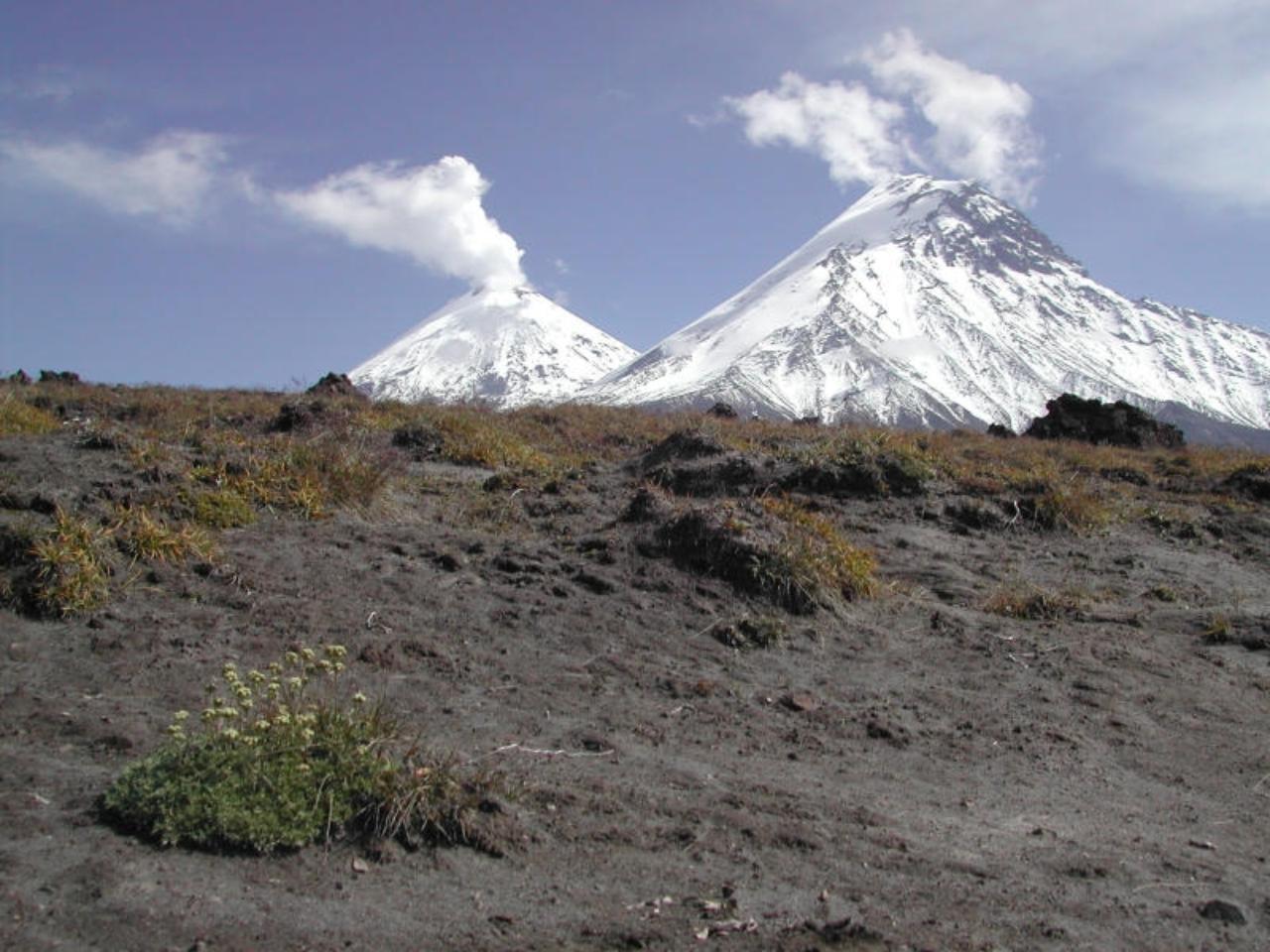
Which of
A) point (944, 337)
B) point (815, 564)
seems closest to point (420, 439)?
point (815, 564)

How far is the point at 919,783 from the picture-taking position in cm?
563

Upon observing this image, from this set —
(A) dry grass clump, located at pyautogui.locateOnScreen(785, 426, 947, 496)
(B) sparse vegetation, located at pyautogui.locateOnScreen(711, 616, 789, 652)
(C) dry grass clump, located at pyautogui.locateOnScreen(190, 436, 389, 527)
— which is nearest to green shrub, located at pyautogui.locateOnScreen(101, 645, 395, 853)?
(B) sparse vegetation, located at pyautogui.locateOnScreen(711, 616, 789, 652)

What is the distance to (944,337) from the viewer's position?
143250 millimetres

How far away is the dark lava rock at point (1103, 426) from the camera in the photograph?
1914 centimetres

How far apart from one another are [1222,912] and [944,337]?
144793mm

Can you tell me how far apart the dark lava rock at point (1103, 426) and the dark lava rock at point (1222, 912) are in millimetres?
15321

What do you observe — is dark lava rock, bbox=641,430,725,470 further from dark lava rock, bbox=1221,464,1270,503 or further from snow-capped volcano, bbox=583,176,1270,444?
snow-capped volcano, bbox=583,176,1270,444

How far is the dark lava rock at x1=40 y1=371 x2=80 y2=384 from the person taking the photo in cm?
1738

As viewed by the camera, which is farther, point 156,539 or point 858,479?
point 858,479

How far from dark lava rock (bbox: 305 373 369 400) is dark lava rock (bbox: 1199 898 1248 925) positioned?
13473 millimetres

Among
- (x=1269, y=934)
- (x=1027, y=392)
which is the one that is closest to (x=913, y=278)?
(x=1027, y=392)

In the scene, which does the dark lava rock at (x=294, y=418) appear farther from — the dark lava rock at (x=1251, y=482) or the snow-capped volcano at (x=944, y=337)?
the snow-capped volcano at (x=944, y=337)

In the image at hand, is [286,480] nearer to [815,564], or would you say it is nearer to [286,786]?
[815,564]

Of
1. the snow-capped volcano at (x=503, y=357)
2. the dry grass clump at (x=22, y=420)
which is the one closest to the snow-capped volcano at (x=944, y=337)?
the snow-capped volcano at (x=503, y=357)
